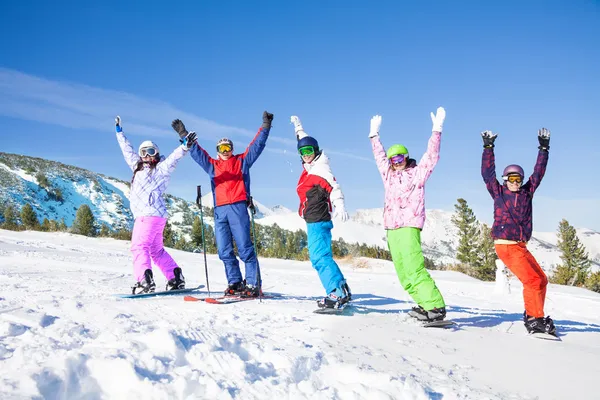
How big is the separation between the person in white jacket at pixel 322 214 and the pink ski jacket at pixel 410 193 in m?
0.63

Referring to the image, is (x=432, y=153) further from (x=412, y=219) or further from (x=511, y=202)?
(x=511, y=202)

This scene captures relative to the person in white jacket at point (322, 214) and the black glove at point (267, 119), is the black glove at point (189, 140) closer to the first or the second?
the black glove at point (267, 119)

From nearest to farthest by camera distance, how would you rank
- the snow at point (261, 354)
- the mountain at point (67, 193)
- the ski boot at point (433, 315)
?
the snow at point (261, 354)
the ski boot at point (433, 315)
the mountain at point (67, 193)

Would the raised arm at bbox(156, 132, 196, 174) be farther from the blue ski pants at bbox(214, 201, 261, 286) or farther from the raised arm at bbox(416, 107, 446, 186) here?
the raised arm at bbox(416, 107, 446, 186)

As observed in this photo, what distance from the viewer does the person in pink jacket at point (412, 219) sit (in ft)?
16.1

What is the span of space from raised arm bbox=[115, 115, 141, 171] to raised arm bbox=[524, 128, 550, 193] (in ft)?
18.3

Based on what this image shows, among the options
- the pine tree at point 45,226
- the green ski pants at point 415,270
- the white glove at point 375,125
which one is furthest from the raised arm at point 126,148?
the pine tree at point 45,226

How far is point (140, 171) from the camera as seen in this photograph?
22.0 feet

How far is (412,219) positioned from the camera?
4.97 m

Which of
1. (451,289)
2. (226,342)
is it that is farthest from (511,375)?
(451,289)

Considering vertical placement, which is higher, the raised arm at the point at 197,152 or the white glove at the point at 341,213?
the raised arm at the point at 197,152

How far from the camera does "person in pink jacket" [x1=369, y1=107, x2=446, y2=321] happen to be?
491 cm

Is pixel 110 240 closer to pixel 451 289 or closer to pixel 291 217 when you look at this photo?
pixel 451 289

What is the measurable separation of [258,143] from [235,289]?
2.13 metres
